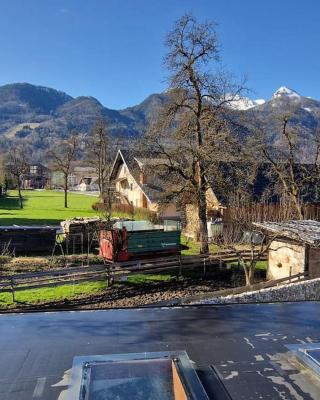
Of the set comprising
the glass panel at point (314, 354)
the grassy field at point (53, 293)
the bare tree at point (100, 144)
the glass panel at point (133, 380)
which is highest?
the bare tree at point (100, 144)

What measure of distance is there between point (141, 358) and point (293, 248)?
46.0 ft

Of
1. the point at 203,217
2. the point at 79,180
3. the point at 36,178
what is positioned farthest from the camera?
the point at 79,180

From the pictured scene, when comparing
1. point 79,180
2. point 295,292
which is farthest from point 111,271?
point 79,180

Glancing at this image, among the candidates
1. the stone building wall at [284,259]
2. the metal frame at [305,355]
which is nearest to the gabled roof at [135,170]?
the stone building wall at [284,259]

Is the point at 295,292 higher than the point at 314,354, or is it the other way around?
the point at 314,354

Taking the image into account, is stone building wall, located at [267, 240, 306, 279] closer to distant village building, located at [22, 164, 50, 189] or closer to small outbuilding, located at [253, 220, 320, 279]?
small outbuilding, located at [253, 220, 320, 279]

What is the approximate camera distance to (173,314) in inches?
219

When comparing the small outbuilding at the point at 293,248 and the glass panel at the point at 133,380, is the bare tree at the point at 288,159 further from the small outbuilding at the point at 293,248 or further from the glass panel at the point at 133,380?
the glass panel at the point at 133,380

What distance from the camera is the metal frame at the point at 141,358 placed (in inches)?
129

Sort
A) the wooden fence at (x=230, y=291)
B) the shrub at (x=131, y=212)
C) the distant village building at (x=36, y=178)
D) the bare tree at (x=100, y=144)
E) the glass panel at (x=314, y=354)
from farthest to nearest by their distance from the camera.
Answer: the distant village building at (x=36, y=178)
the bare tree at (x=100, y=144)
the shrub at (x=131, y=212)
the wooden fence at (x=230, y=291)
the glass panel at (x=314, y=354)

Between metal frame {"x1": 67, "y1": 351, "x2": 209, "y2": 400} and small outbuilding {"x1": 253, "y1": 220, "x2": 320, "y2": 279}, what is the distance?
11980 mm

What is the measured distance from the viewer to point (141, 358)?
3900 millimetres

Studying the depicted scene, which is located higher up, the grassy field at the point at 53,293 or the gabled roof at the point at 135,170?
the gabled roof at the point at 135,170

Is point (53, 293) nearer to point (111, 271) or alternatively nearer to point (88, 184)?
point (111, 271)
